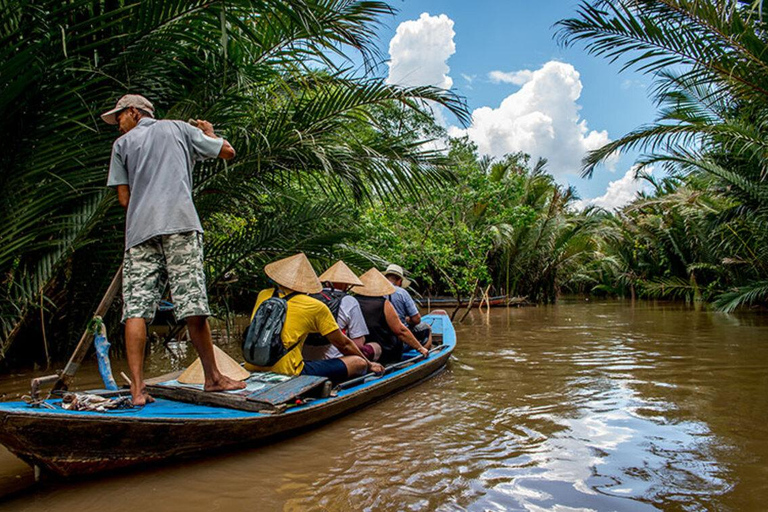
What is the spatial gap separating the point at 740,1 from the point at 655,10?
5.17ft

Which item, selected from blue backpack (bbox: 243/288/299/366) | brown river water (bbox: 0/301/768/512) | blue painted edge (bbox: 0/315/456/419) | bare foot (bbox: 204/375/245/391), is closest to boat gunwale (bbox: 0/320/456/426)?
blue painted edge (bbox: 0/315/456/419)

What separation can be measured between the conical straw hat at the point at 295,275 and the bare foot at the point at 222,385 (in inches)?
38.5

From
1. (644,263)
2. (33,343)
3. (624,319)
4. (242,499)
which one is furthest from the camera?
(644,263)

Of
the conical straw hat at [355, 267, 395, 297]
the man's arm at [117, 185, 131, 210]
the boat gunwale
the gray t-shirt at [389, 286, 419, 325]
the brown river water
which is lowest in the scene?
the brown river water

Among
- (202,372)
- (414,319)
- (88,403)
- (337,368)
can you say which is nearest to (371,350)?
(337,368)

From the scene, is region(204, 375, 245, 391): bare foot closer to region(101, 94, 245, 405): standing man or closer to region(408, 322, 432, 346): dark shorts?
region(101, 94, 245, 405): standing man

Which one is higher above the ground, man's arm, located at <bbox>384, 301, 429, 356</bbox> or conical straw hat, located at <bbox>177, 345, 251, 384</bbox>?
man's arm, located at <bbox>384, 301, 429, 356</bbox>

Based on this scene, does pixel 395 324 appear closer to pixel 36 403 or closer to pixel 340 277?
pixel 340 277

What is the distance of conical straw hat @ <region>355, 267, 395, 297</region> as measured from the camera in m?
6.16

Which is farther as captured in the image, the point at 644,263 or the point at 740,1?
the point at 644,263

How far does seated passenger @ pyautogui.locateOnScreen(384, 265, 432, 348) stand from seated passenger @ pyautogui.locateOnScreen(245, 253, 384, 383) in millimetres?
1975

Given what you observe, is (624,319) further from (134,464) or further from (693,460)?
(134,464)

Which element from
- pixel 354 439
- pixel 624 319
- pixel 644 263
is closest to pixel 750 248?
pixel 624 319

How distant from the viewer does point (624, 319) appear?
49.3 feet
